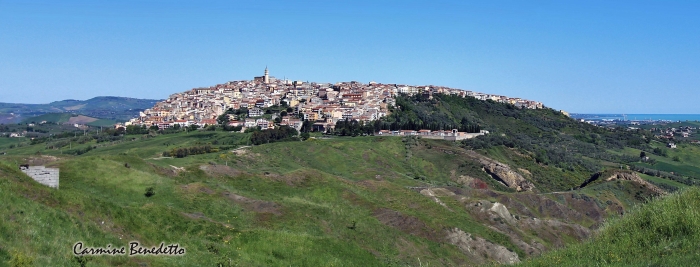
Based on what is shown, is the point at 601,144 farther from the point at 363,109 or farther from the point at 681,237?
the point at 681,237

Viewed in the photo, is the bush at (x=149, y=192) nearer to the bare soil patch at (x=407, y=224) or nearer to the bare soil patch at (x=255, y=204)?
the bare soil patch at (x=255, y=204)

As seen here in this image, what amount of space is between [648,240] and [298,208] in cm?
2362

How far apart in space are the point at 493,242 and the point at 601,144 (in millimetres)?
149240

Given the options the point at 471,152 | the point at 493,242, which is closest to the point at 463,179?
the point at 471,152

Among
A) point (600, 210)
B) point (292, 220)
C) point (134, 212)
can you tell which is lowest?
point (600, 210)

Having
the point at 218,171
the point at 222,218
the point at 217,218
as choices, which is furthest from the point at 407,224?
the point at 218,171

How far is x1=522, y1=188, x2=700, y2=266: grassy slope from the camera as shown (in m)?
15.5

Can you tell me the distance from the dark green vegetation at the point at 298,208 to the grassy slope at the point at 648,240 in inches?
9.3

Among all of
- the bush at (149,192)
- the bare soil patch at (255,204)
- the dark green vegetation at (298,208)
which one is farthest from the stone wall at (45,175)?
the bare soil patch at (255,204)

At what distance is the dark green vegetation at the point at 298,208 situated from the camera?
1970cm

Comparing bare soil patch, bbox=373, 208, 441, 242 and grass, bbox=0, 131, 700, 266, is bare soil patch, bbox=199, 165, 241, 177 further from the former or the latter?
bare soil patch, bbox=373, 208, 441, 242

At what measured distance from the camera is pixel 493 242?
1709 inches

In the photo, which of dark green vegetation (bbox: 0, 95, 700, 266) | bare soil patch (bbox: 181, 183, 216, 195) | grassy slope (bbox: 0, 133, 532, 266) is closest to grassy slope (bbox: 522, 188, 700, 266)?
dark green vegetation (bbox: 0, 95, 700, 266)

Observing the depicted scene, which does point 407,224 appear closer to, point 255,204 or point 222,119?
point 255,204
